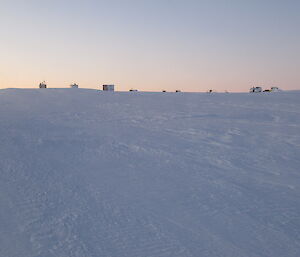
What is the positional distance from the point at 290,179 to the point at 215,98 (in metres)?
8.65

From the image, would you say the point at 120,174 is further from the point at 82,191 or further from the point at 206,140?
the point at 206,140

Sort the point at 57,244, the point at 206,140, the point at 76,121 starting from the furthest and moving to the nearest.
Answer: the point at 76,121, the point at 206,140, the point at 57,244

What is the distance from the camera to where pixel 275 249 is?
150 inches

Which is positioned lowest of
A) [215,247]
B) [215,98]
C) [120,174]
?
[215,247]

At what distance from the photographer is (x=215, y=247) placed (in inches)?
152

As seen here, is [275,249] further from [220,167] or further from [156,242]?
[220,167]

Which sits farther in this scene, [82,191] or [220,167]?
[220,167]

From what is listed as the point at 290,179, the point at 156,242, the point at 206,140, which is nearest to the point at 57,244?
the point at 156,242

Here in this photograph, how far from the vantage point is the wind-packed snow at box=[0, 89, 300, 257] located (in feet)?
12.8

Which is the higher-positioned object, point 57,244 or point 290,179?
point 290,179

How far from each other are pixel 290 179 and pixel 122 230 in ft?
8.95

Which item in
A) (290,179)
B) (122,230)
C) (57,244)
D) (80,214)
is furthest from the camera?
(290,179)

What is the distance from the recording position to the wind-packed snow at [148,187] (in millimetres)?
3889

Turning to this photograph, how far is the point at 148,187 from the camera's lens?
5090 mm
